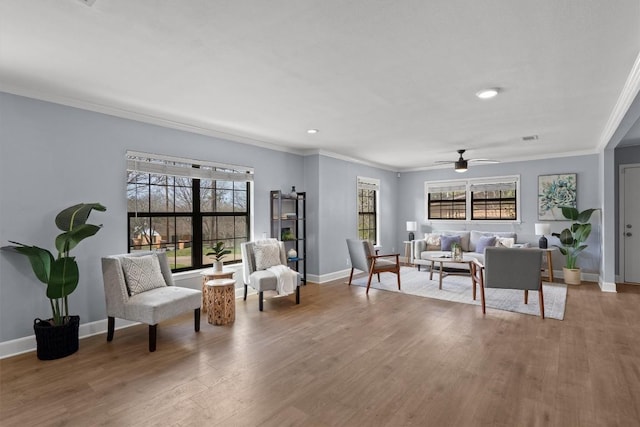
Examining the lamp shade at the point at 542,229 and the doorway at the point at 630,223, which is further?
the lamp shade at the point at 542,229

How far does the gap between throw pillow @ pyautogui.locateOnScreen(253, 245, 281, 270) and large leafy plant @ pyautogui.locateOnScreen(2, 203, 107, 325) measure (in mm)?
2151

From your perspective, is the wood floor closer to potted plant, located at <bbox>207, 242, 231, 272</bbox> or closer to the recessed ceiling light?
potted plant, located at <bbox>207, 242, 231, 272</bbox>

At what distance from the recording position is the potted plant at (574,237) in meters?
5.93

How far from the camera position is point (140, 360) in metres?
3.00

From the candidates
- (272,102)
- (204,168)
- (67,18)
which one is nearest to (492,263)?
Answer: (272,102)

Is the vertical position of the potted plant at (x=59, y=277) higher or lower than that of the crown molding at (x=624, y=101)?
lower

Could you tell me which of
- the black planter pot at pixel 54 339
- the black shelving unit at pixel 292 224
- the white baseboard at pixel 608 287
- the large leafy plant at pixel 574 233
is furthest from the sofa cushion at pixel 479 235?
the black planter pot at pixel 54 339

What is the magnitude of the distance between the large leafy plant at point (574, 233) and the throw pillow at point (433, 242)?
2.18 m

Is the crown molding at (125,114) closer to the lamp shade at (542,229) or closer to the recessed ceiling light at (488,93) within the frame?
the recessed ceiling light at (488,93)

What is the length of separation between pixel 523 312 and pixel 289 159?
426 centimetres

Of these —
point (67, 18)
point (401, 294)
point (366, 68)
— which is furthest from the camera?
point (401, 294)

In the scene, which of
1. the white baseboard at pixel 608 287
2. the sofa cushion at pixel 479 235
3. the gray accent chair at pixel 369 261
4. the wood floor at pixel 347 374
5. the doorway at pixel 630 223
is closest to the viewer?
the wood floor at pixel 347 374

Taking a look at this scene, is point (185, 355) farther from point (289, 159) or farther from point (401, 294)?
point (289, 159)

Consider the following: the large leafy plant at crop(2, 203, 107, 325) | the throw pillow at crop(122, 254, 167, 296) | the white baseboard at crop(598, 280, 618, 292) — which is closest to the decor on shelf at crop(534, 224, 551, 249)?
the white baseboard at crop(598, 280, 618, 292)
